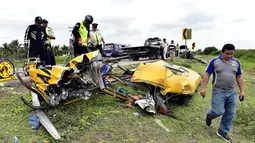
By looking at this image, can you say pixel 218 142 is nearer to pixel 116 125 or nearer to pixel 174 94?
pixel 174 94

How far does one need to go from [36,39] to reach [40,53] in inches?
15.3

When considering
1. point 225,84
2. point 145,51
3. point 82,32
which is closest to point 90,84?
point 82,32

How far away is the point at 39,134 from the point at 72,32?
3.28m

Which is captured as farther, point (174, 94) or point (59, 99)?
point (174, 94)

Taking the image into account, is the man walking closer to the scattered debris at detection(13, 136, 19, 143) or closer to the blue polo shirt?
the blue polo shirt

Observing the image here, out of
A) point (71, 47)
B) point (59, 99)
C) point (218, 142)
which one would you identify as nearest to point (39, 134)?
point (59, 99)

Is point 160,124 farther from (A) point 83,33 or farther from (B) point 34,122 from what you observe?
(A) point 83,33

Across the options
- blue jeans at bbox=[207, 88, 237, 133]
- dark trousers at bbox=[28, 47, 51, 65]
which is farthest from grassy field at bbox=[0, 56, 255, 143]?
dark trousers at bbox=[28, 47, 51, 65]

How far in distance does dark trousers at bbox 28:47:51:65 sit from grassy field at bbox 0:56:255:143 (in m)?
1.17

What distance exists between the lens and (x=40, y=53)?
6680 mm

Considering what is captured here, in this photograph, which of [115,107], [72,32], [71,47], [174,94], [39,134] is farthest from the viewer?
[71,47]

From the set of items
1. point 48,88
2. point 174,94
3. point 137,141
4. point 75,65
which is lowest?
point 137,141

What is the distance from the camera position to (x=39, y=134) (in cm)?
382

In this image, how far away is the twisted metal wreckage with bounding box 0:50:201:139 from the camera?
4.12 metres
